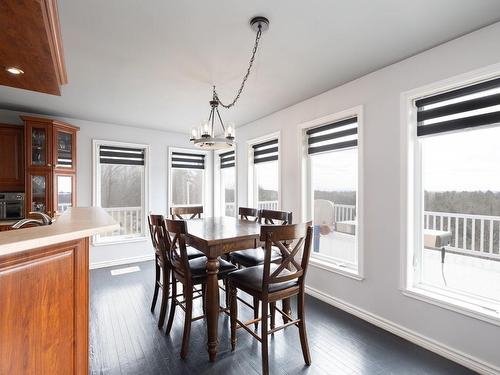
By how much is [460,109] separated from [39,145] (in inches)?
199

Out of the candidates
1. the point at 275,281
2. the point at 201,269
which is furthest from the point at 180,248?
the point at 275,281

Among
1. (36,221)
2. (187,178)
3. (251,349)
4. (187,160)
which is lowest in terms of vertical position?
(251,349)

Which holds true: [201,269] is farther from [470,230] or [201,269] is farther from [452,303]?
[470,230]

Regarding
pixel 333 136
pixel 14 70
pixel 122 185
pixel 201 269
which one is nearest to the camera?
pixel 14 70

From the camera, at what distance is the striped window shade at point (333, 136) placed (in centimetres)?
293

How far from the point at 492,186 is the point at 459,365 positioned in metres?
1.41

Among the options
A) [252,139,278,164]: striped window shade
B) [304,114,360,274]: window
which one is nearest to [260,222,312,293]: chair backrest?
[304,114,360,274]: window

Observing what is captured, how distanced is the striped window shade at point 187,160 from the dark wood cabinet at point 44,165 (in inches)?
75.2

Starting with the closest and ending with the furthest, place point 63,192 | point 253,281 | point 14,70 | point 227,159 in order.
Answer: point 14,70, point 253,281, point 63,192, point 227,159

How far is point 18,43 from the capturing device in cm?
143

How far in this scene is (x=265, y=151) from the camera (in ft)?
14.0

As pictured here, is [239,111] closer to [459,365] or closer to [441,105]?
[441,105]

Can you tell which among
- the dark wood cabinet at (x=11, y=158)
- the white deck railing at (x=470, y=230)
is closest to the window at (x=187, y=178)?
the dark wood cabinet at (x=11, y=158)

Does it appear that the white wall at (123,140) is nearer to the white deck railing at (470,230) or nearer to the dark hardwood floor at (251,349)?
the dark hardwood floor at (251,349)
